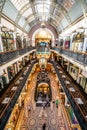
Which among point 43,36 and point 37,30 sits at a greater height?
point 37,30

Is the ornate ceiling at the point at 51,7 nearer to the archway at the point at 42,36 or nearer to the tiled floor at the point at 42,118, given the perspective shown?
the archway at the point at 42,36

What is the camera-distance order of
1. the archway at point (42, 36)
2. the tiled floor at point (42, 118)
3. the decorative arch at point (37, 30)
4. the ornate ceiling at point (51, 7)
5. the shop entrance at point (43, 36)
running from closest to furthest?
the tiled floor at point (42, 118) < the ornate ceiling at point (51, 7) < the decorative arch at point (37, 30) < the archway at point (42, 36) < the shop entrance at point (43, 36)

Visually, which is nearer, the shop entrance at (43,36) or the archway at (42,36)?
the archway at (42,36)

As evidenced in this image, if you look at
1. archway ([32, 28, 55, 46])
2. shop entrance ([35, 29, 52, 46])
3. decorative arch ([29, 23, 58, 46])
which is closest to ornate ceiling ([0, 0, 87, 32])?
decorative arch ([29, 23, 58, 46])

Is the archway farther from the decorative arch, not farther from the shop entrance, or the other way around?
the decorative arch

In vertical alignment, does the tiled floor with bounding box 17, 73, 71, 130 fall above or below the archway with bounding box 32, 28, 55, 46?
below

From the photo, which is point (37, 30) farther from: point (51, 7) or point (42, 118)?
point (42, 118)

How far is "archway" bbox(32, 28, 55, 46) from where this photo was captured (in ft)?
87.5

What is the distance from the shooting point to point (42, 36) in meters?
27.5

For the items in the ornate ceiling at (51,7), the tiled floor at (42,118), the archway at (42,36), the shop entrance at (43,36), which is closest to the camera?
the tiled floor at (42,118)

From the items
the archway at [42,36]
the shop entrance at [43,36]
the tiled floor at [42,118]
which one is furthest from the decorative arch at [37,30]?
the tiled floor at [42,118]

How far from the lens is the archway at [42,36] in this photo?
2668 cm

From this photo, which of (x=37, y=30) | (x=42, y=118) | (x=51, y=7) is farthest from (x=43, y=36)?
(x=42, y=118)

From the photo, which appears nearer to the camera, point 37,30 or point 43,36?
point 37,30
